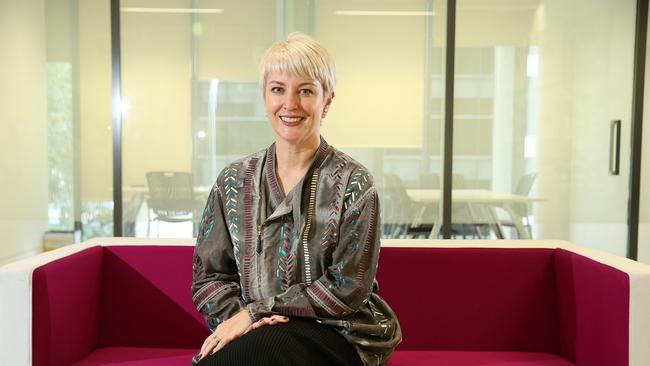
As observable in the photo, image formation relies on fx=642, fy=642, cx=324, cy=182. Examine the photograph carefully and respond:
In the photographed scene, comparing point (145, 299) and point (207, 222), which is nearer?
point (207, 222)

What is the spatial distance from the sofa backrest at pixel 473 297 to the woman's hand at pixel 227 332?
0.67m

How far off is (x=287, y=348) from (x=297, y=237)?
35cm

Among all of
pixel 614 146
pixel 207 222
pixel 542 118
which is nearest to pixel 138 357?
pixel 207 222

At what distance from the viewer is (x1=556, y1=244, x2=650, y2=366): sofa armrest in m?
1.68

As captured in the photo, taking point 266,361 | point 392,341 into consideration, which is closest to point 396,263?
point 392,341

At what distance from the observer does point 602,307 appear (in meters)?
1.82

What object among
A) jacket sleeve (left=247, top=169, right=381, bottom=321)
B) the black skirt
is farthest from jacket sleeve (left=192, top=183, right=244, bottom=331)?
the black skirt

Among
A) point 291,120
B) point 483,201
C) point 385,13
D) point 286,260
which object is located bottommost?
point 483,201

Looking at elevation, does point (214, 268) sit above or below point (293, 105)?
below

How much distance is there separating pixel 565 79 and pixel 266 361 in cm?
380

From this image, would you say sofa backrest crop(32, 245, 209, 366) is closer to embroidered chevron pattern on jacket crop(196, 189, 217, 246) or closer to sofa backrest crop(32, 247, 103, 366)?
sofa backrest crop(32, 247, 103, 366)

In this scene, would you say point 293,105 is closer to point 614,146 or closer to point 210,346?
point 210,346

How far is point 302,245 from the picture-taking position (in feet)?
5.44

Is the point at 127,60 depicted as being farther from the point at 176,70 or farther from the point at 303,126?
the point at 303,126
